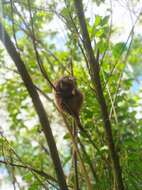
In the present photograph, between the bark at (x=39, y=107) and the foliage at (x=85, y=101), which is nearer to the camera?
the bark at (x=39, y=107)

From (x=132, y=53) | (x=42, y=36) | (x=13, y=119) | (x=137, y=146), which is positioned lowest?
(x=137, y=146)

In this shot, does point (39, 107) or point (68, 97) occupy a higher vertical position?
point (68, 97)

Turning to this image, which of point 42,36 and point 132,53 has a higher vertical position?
point 42,36

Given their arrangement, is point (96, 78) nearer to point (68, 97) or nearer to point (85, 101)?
point (68, 97)

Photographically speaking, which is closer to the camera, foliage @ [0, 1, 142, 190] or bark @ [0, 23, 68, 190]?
bark @ [0, 23, 68, 190]

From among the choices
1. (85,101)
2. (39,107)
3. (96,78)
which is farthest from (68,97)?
(85,101)

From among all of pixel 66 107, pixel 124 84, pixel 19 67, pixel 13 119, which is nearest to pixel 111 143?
pixel 66 107

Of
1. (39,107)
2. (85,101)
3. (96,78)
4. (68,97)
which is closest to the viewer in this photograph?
(39,107)

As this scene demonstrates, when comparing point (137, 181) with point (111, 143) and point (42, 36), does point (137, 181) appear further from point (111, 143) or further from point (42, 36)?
point (42, 36)
